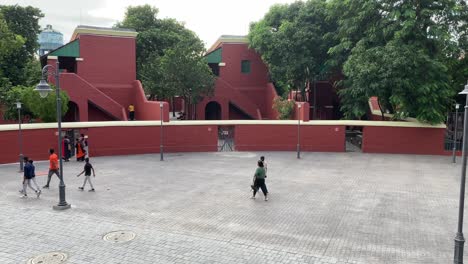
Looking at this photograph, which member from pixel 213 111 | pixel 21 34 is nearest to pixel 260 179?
pixel 213 111

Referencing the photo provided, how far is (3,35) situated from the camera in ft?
96.1

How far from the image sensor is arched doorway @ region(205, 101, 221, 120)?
140 feet

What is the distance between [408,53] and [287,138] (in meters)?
9.40

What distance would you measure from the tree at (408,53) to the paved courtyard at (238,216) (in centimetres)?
582

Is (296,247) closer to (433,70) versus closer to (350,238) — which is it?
(350,238)

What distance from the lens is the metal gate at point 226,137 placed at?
93.5 feet

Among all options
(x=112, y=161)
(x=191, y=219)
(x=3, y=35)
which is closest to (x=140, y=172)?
(x=112, y=161)

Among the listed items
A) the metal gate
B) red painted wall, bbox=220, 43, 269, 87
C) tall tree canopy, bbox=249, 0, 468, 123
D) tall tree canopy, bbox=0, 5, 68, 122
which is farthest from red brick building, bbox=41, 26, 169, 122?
tall tree canopy, bbox=249, 0, 468, 123

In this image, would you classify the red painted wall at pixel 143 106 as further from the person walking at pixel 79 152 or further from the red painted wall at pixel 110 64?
the person walking at pixel 79 152

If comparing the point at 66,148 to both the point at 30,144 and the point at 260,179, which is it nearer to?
the point at 30,144

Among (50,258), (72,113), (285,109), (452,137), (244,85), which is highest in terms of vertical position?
(244,85)

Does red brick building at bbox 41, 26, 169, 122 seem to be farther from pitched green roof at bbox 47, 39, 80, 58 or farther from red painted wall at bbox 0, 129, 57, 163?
red painted wall at bbox 0, 129, 57, 163

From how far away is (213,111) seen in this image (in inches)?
1688

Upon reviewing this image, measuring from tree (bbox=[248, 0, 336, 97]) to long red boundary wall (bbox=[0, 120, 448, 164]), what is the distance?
8598mm
